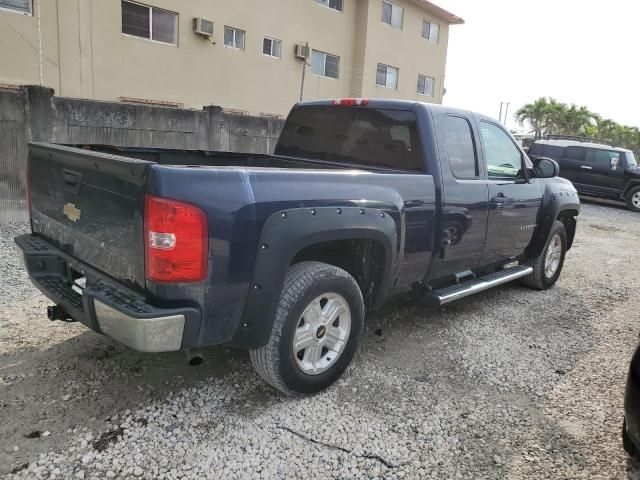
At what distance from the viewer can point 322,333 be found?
323 centimetres

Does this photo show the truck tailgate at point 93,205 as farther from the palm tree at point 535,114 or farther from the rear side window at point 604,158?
the palm tree at point 535,114

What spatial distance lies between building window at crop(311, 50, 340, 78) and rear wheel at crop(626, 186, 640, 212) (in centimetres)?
1164

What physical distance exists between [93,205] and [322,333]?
1.52 metres

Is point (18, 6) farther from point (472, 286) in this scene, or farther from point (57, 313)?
point (472, 286)

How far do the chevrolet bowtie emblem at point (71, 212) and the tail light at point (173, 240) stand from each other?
80 cm

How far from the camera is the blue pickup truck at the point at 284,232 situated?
248cm

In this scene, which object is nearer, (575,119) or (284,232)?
(284,232)

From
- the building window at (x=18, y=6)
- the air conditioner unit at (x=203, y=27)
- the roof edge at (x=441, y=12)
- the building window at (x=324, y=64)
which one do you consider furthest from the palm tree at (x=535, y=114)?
the building window at (x=18, y=6)

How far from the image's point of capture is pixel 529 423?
10.3ft

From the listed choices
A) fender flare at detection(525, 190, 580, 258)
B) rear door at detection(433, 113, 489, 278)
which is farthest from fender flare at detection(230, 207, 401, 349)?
fender flare at detection(525, 190, 580, 258)

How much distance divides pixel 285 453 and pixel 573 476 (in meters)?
1.49

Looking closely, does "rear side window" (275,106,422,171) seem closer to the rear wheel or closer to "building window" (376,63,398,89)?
the rear wheel

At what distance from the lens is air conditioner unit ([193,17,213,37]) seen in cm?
1537

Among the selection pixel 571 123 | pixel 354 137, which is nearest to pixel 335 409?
pixel 354 137
